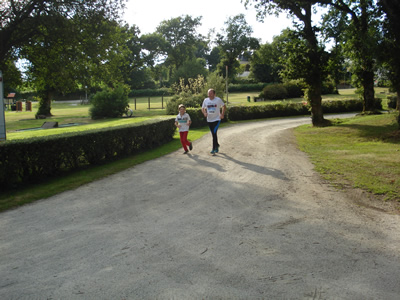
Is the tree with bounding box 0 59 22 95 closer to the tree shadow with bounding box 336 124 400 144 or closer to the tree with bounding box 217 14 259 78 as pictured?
the tree shadow with bounding box 336 124 400 144

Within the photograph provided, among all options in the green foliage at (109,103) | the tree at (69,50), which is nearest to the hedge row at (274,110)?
the tree at (69,50)

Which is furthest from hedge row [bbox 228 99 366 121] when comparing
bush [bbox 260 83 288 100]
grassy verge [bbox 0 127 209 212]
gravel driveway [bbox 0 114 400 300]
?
bush [bbox 260 83 288 100]

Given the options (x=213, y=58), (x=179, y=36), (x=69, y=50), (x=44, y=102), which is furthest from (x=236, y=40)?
(x=69, y=50)

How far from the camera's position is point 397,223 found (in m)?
5.21

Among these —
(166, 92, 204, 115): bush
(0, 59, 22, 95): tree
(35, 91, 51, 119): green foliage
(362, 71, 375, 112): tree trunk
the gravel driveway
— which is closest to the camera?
the gravel driveway

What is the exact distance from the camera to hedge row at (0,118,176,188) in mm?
7879

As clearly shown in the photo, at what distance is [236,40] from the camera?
93.1 metres

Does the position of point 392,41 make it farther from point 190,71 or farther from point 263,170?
point 190,71

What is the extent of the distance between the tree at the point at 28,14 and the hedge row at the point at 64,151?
A: 11557 mm

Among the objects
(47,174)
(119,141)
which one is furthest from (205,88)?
(47,174)

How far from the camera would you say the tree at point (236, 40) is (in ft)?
303

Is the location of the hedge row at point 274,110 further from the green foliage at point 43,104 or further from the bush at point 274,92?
the green foliage at point 43,104

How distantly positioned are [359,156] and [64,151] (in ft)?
26.8

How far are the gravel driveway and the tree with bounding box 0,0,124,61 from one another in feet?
52.8
